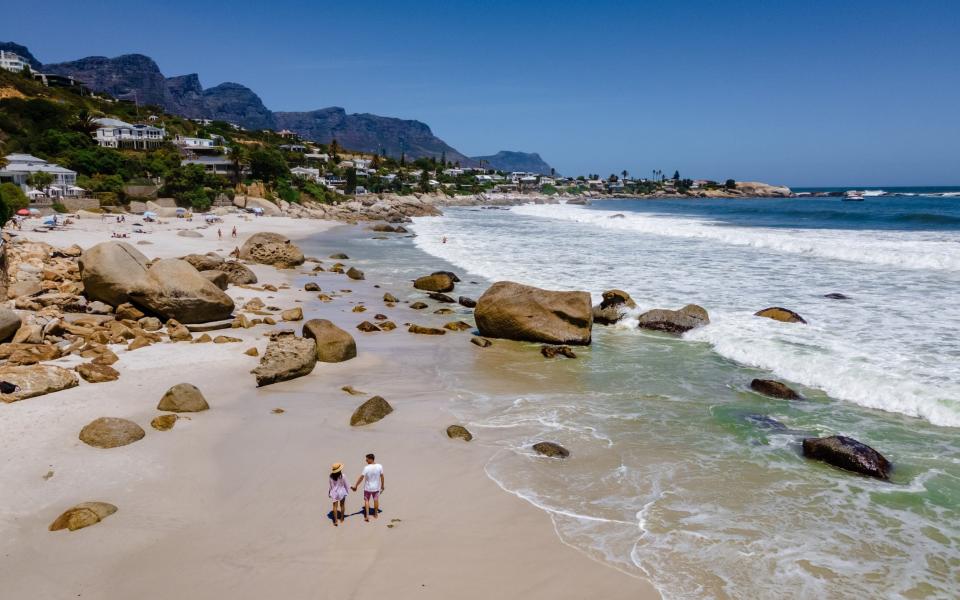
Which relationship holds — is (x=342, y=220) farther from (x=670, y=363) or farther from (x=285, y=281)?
(x=670, y=363)

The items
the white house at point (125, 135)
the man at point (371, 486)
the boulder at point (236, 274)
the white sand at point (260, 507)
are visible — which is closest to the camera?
the white sand at point (260, 507)

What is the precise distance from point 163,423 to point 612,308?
40.4 feet

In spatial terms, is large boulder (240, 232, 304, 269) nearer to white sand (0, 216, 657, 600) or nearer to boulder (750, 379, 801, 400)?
white sand (0, 216, 657, 600)

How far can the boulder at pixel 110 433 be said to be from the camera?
8438 mm

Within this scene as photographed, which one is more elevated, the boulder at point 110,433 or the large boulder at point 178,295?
the large boulder at point 178,295

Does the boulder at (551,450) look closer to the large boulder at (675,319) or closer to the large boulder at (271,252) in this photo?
the large boulder at (675,319)

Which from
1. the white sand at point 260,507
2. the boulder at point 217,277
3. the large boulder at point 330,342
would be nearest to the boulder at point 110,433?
the white sand at point 260,507

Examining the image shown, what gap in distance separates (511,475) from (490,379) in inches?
166

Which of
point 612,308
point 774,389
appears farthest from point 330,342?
point 774,389

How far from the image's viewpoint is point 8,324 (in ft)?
38.4

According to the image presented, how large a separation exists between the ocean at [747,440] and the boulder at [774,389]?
0.22m

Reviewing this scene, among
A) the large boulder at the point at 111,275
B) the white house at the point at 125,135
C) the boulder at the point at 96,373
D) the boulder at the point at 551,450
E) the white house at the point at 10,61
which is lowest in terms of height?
the boulder at the point at 551,450

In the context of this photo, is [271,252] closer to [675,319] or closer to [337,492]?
[675,319]

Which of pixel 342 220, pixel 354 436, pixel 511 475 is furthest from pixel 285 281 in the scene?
pixel 342 220
